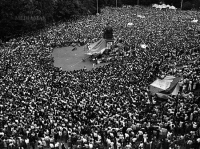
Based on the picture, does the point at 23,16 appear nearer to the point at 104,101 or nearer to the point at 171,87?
the point at 104,101

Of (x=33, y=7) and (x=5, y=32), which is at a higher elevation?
(x=33, y=7)

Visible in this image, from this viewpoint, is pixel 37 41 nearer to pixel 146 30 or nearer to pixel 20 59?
pixel 20 59

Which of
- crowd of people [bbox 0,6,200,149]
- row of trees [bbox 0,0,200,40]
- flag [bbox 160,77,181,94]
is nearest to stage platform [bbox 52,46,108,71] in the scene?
crowd of people [bbox 0,6,200,149]

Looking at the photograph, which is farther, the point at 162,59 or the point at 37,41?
the point at 37,41

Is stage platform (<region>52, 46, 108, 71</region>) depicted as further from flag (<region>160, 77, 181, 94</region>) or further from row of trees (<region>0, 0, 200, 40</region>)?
flag (<region>160, 77, 181, 94</region>)

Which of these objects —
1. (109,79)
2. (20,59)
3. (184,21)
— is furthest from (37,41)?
(184,21)

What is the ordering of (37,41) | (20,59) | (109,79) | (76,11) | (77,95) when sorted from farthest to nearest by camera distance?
(76,11) < (37,41) < (20,59) < (109,79) < (77,95)

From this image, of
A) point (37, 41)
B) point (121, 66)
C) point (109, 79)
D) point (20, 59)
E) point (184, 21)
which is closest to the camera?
point (109, 79)

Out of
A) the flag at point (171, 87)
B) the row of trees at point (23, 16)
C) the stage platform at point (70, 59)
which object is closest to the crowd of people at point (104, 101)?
the flag at point (171, 87)

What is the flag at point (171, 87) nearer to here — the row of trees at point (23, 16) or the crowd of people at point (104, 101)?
the crowd of people at point (104, 101)
